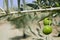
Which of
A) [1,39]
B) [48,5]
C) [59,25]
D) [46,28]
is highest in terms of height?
[48,5]

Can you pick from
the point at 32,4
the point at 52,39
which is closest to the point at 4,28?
the point at 52,39

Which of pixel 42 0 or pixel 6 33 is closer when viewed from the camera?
pixel 42 0

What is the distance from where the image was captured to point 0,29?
1.89m

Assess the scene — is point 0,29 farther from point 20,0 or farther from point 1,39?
point 20,0

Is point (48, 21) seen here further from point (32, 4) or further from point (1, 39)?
point (1, 39)

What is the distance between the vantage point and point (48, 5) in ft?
2.60

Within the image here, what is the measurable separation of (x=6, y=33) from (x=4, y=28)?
53 millimetres

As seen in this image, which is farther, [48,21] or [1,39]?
[1,39]

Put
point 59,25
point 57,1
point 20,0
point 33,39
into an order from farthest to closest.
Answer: point 33,39, point 59,25, point 57,1, point 20,0

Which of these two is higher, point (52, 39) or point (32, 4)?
point (32, 4)

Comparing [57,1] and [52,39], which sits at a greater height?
[57,1]

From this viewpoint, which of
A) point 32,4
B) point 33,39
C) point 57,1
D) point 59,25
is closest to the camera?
point 57,1

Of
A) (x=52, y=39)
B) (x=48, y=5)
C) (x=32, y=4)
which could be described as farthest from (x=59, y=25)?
(x=48, y=5)

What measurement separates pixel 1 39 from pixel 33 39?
0.29 m
